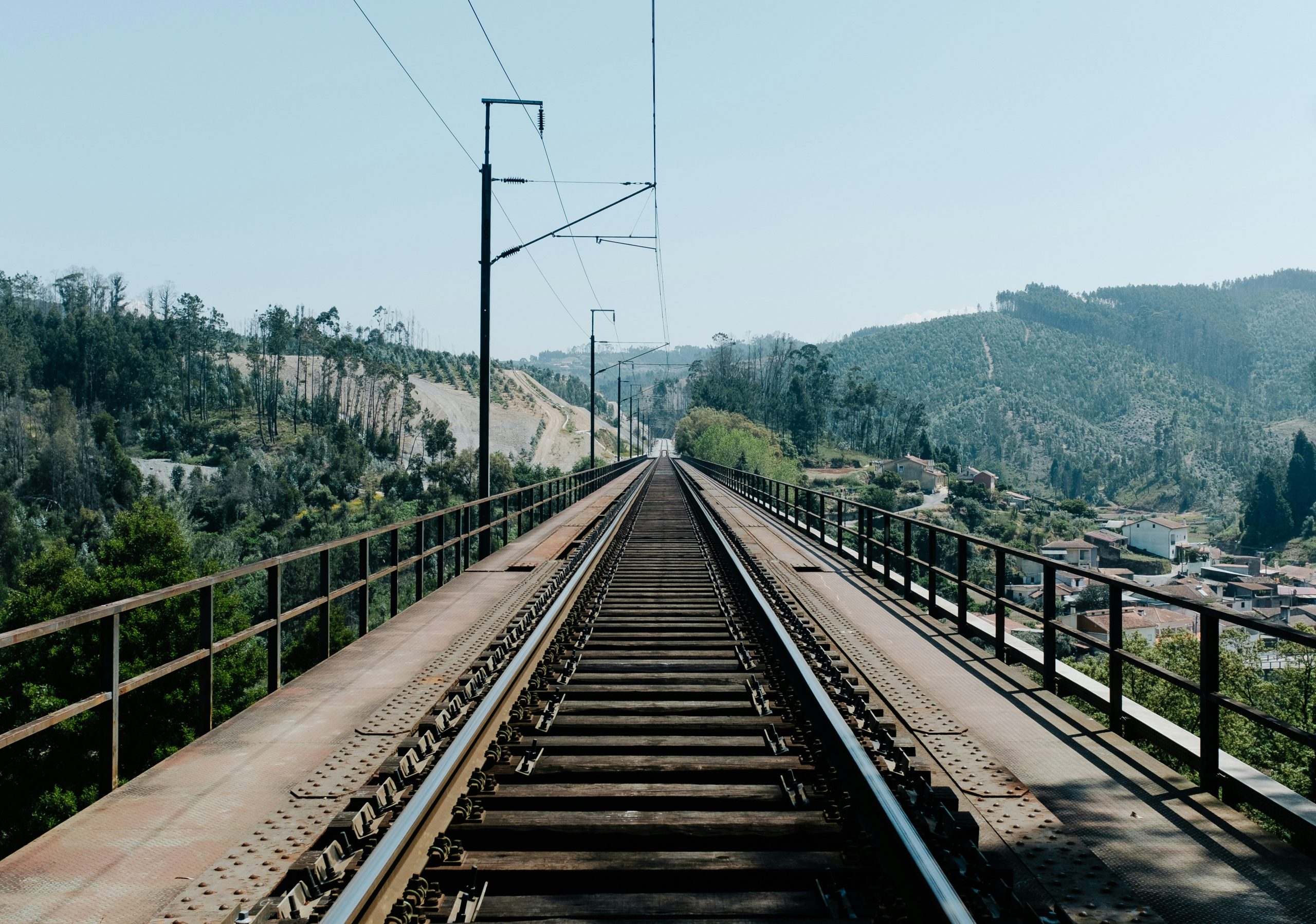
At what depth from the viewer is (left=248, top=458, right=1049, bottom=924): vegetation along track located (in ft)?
11.6

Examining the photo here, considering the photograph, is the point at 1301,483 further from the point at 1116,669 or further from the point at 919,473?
the point at 1116,669

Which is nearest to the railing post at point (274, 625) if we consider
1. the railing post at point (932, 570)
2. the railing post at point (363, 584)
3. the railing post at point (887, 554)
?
the railing post at point (363, 584)

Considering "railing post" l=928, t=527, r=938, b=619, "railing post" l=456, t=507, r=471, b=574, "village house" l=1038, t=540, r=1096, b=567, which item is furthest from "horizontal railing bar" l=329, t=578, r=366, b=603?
"village house" l=1038, t=540, r=1096, b=567

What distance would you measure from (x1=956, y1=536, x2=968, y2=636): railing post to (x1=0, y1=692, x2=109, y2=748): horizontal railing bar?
7.37 m

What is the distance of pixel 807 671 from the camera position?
21.8 ft

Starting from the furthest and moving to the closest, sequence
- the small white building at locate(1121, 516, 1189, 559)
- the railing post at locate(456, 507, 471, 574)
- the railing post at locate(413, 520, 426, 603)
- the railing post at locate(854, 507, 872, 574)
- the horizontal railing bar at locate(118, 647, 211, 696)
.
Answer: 1. the small white building at locate(1121, 516, 1189, 559)
2. the railing post at locate(854, 507, 872, 574)
3. the railing post at locate(456, 507, 471, 574)
4. the railing post at locate(413, 520, 426, 603)
5. the horizontal railing bar at locate(118, 647, 211, 696)

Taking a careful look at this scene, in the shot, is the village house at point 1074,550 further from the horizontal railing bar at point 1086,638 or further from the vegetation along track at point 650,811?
the vegetation along track at point 650,811

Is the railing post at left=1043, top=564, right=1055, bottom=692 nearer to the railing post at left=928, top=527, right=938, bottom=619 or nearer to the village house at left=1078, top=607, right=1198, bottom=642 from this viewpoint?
the railing post at left=928, top=527, right=938, bottom=619

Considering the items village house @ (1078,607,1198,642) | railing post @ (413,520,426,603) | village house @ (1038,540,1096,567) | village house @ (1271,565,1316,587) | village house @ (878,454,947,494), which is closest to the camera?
railing post @ (413,520,426,603)

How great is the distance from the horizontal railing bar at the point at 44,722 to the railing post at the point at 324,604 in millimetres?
3201

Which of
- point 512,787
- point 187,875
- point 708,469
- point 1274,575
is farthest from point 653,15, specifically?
point 1274,575

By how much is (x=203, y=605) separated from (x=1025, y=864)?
17.5 feet

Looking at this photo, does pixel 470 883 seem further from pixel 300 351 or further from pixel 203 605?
pixel 300 351

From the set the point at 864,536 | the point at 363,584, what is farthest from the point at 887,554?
the point at 363,584
